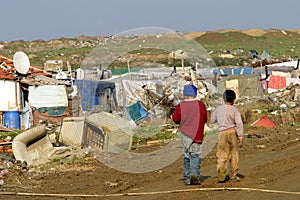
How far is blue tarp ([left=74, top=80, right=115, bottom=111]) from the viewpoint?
20.6 metres

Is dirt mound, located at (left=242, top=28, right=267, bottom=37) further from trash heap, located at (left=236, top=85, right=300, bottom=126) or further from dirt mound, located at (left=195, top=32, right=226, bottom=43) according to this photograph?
trash heap, located at (left=236, top=85, right=300, bottom=126)

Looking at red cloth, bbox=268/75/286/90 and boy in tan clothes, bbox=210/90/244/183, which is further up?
boy in tan clothes, bbox=210/90/244/183

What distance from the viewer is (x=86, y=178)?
13062mm

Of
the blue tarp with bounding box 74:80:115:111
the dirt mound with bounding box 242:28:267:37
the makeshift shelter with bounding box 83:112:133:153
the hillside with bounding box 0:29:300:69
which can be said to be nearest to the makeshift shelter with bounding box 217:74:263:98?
the blue tarp with bounding box 74:80:115:111

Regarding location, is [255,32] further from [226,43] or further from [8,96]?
[8,96]

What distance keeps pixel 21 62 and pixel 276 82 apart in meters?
16.2

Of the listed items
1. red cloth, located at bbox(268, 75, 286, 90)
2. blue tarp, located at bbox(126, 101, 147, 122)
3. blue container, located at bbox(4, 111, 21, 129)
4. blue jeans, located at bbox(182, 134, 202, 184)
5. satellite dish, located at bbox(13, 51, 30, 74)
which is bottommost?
blue container, located at bbox(4, 111, 21, 129)

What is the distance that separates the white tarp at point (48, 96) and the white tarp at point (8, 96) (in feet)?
2.03

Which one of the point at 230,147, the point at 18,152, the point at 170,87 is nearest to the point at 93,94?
the point at 170,87

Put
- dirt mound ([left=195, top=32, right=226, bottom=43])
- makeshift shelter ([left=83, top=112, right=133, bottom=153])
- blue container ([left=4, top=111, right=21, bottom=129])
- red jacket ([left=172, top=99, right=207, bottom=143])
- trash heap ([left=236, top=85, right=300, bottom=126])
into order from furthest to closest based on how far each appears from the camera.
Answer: dirt mound ([left=195, top=32, right=226, bottom=43]), blue container ([left=4, top=111, right=21, bottom=129]), trash heap ([left=236, top=85, right=300, bottom=126]), makeshift shelter ([left=83, top=112, right=133, bottom=153]), red jacket ([left=172, top=99, right=207, bottom=143])

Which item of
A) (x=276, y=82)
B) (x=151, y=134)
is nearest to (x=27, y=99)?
(x=151, y=134)

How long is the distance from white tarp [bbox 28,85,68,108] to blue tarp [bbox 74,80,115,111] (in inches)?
88.4

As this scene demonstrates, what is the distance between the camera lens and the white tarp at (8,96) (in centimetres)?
2680

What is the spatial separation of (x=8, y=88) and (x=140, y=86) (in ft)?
17.6
